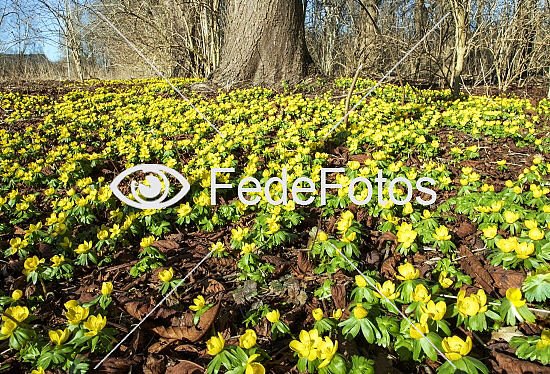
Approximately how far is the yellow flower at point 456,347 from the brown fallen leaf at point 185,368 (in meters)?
0.96

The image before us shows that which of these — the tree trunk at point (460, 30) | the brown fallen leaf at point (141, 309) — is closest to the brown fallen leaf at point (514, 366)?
the brown fallen leaf at point (141, 309)

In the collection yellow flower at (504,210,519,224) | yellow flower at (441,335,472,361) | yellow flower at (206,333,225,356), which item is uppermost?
yellow flower at (504,210,519,224)

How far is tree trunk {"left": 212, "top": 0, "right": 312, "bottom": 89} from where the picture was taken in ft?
19.4

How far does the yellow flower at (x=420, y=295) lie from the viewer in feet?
4.93

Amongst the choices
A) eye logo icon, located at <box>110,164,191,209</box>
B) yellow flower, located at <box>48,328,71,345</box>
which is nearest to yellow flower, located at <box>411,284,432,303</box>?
yellow flower, located at <box>48,328,71,345</box>

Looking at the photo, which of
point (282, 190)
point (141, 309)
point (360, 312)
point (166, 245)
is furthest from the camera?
point (282, 190)

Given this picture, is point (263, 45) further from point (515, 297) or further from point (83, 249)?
point (515, 297)

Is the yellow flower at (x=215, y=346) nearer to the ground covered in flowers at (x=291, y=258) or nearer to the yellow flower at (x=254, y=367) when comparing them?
the ground covered in flowers at (x=291, y=258)

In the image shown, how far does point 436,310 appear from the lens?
4.71 ft

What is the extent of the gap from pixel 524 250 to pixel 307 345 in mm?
1177

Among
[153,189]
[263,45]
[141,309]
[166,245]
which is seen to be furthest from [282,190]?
[263,45]

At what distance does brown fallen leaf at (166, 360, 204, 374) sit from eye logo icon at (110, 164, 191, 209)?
139cm

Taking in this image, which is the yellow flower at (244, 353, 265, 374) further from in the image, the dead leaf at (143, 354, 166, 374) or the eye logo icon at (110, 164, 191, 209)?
the eye logo icon at (110, 164, 191, 209)

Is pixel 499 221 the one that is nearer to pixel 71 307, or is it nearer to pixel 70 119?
pixel 71 307
